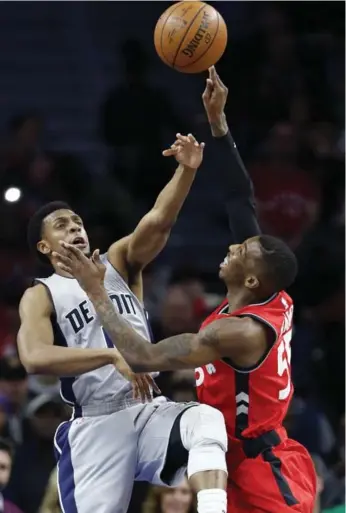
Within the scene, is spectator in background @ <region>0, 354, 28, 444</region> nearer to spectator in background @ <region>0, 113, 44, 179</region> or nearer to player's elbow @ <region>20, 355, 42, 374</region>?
spectator in background @ <region>0, 113, 44, 179</region>

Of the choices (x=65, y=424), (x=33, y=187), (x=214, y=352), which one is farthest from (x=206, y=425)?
(x=33, y=187)

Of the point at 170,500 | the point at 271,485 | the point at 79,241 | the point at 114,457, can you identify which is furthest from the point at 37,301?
the point at 170,500

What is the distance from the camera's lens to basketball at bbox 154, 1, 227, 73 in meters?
6.17

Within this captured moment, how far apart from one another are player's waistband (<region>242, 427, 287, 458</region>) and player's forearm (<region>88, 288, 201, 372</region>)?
517 millimetres

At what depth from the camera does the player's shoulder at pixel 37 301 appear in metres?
5.71

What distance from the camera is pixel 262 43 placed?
1066cm

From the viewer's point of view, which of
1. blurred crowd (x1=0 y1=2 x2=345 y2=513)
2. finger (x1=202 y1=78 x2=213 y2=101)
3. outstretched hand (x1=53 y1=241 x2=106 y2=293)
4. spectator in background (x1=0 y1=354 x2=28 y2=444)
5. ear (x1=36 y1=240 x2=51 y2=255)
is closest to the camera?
outstretched hand (x1=53 y1=241 x2=106 y2=293)

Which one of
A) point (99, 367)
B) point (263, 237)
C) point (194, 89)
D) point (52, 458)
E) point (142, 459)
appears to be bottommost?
point (52, 458)

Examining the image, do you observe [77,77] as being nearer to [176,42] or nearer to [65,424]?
[176,42]

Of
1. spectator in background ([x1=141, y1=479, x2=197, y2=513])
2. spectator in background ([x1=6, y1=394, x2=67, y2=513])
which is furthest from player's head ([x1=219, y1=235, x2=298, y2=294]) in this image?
spectator in background ([x1=6, y1=394, x2=67, y2=513])

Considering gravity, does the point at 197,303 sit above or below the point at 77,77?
below

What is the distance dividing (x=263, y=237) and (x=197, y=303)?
3.70 m

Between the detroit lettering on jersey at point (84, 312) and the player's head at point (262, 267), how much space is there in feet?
1.80

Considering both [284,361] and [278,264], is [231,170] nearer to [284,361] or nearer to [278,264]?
[278,264]
